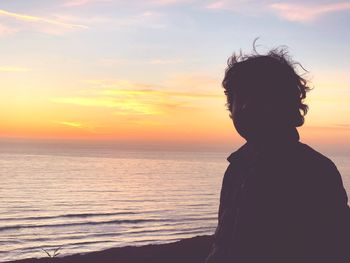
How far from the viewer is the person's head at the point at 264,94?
79.3 inches

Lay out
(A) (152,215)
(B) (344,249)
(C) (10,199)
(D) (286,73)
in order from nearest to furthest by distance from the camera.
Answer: (B) (344,249), (D) (286,73), (A) (152,215), (C) (10,199)

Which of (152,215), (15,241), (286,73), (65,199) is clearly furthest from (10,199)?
(286,73)

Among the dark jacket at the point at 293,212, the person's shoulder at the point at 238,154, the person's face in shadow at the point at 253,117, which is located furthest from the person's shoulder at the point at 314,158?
the person's shoulder at the point at 238,154

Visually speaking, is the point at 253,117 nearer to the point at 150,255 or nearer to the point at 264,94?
the point at 264,94

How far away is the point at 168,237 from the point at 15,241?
7.96 meters

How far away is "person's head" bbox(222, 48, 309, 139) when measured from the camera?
201cm

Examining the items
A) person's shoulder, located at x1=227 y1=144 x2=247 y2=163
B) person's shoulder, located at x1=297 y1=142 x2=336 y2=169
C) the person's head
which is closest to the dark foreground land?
person's shoulder, located at x1=227 y1=144 x2=247 y2=163

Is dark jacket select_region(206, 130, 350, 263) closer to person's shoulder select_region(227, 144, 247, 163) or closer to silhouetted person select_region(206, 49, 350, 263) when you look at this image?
silhouetted person select_region(206, 49, 350, 263)

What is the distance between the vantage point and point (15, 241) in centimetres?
2309

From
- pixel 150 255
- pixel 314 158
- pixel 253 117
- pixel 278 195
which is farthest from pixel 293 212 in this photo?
pixel 150 255

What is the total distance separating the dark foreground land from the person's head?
35.7ft

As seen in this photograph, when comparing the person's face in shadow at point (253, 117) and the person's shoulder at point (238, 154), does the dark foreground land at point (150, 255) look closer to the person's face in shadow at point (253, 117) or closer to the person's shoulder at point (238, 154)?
the person's shoulder at point (238, 154)

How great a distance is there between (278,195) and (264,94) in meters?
0.45

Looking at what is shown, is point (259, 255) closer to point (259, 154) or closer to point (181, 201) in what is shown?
point (259, 154)
